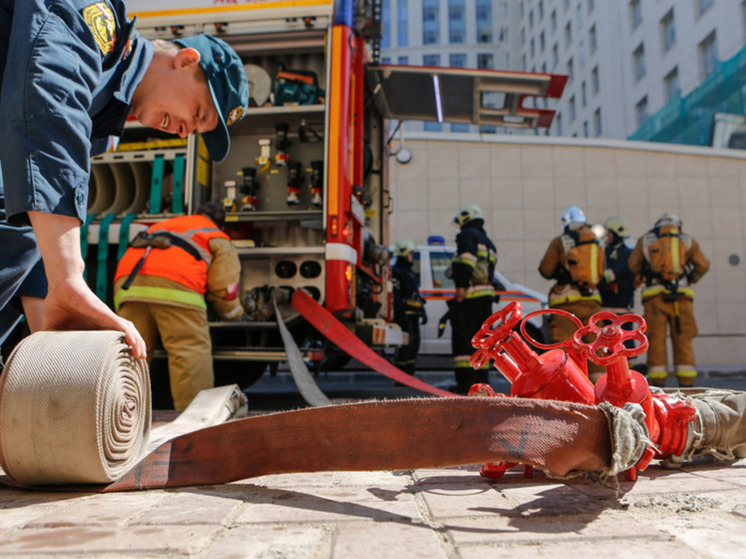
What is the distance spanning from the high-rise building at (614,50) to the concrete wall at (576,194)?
5265 millimetres

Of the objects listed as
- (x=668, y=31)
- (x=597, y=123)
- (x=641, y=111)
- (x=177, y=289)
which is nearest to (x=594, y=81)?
(x=597, y=123)

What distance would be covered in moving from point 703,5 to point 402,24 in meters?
30.9

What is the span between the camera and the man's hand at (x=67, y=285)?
4.75 ft

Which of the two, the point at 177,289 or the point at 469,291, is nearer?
the point at 177,289

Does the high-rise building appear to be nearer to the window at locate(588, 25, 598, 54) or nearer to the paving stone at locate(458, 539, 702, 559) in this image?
the window at locate(588, 25, 598, 54)

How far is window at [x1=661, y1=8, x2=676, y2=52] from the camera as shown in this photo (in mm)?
20244

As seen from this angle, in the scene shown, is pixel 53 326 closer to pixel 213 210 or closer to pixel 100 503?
pixel 100 503

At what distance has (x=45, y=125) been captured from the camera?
4.61 feet

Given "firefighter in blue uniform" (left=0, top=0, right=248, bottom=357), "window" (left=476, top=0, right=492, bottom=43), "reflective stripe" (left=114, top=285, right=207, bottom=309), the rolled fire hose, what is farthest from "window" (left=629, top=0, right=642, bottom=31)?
the rolled fire hose

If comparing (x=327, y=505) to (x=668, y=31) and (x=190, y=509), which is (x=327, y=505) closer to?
(x=190, y=509)

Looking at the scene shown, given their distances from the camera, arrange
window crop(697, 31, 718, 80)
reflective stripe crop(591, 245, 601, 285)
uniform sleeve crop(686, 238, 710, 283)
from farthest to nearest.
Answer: window crop(697, 31, 718, 80)
uniform sleeve crop(686, 238, 710, 283)
reflective stripe crop(591, 245, 601, 285)

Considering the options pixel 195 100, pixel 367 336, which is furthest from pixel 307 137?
pixel 195 100

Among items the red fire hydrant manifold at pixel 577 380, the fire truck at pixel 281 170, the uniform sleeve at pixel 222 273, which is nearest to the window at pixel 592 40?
the fire truck at pixel 281 170

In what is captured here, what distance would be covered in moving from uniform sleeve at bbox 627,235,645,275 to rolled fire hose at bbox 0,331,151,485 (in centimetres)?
648
